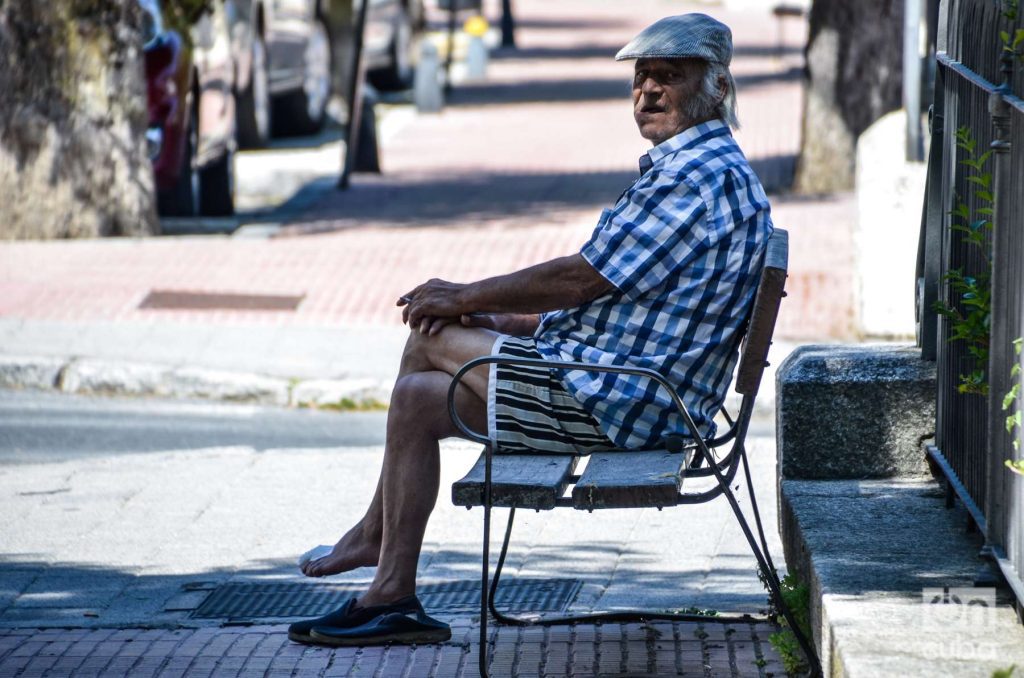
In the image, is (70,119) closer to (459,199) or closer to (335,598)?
(459,199)

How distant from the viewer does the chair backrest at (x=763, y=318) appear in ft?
14.1

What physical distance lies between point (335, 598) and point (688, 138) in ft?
6.46

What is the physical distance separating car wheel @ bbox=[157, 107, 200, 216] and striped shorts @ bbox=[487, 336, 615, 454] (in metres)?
11.4

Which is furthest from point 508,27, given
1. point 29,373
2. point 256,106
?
point 29,373

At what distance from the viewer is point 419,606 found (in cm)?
471

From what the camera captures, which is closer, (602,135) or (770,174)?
(770,174)

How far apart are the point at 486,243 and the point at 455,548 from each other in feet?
24.5

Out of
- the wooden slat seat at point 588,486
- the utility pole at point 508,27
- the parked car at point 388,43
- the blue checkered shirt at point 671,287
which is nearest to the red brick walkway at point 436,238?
the parked car at point 388,43

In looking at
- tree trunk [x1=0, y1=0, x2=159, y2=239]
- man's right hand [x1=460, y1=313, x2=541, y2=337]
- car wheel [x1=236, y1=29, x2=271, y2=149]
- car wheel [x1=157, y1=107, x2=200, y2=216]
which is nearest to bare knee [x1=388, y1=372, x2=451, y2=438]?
man's right hand [x1=460, y1=313, x2=541, y2=337]

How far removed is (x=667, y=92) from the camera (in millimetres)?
4680

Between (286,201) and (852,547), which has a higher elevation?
(852,547)

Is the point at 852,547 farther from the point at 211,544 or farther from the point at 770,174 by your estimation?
the point at 770,174

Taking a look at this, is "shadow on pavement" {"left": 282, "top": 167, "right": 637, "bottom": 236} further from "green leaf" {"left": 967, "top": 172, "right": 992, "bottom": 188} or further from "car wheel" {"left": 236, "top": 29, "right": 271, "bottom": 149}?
"green leaf" {"left": 967, "top": 172, "right": 992, "bottom": 188}

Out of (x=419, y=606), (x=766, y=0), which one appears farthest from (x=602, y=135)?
(x=766, y=0)
